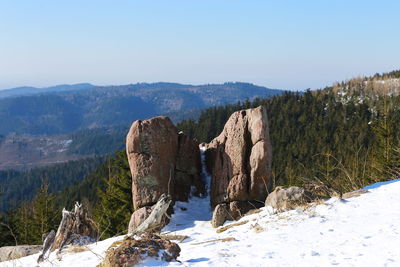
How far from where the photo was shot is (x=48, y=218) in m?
33.1

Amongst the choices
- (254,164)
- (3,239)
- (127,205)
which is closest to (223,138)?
(254,164)

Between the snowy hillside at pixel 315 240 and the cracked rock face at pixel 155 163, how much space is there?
5.78 m

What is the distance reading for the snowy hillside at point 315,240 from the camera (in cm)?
779

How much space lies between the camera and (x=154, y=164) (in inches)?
735

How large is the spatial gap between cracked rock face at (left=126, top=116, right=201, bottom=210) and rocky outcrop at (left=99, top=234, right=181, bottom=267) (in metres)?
9.62

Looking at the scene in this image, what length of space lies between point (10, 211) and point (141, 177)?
24670 millimetres

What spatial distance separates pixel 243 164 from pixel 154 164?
4673 mm

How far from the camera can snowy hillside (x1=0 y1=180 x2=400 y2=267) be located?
7.79m

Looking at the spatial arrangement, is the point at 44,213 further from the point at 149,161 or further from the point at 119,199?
the point at 149,161

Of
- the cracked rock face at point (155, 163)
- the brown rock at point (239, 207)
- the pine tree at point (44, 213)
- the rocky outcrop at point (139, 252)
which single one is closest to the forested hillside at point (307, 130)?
the pine tree at point (44, 213)

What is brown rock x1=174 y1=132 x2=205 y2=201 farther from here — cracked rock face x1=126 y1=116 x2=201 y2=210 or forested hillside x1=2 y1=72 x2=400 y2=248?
forested hillside x1=2 y1=72 x2=400 y2=248

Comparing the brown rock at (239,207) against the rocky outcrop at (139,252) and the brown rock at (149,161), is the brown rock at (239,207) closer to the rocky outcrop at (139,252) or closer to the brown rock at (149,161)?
the brown rock at (149,161)

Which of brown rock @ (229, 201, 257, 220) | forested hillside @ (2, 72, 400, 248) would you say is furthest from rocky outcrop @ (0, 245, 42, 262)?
forested hillside @ (2, 72, 400, 248)

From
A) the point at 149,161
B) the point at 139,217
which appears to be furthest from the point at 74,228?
the point at 149,161
